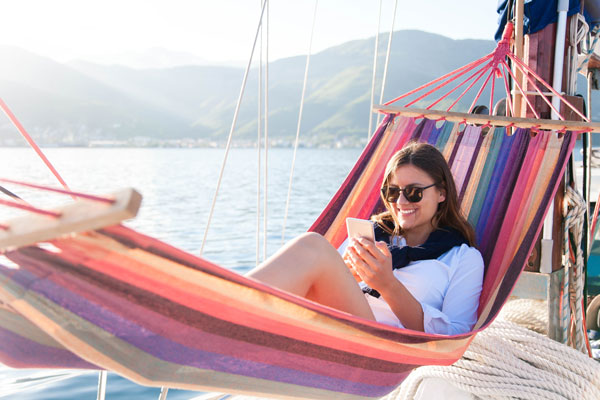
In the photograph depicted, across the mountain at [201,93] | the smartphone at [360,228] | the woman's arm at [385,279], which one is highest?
the mountain at [201,93]

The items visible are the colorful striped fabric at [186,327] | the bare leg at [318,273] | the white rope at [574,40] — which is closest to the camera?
the colorful striped fabric at [186,327]

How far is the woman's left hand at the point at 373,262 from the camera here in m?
1.55

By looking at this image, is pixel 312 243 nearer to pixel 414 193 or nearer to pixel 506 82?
pixel 414 193

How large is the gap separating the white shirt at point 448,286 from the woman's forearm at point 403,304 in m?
0.06

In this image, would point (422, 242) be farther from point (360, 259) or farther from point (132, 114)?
point (132, 114)

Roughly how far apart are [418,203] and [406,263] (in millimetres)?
192

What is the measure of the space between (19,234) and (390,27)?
2.73 meters

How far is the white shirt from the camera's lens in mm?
1712

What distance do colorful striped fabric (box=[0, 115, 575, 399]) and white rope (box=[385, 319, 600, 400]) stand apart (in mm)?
279

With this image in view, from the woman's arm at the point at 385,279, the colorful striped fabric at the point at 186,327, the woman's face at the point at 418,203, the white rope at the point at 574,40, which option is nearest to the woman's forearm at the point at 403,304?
the woman's arm at the point at 385,279

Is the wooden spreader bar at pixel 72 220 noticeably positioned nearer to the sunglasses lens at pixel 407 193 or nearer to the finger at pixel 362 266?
the finger at pixel 362 266

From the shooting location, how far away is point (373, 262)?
1.56 meters

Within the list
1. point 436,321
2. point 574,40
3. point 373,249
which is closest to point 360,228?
point 373,249

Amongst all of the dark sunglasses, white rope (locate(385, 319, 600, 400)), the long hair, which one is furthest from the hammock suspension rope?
white rope (locate(385, 319, 600, 400))
